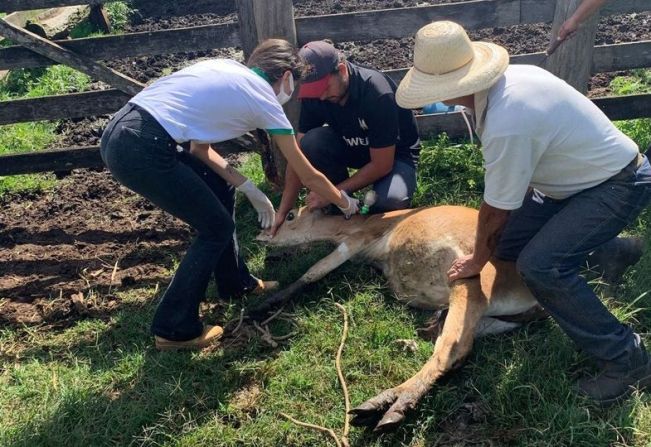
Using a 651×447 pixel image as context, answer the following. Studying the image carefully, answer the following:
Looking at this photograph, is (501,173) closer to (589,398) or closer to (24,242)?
(589,398)

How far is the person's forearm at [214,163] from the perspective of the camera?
3.87m

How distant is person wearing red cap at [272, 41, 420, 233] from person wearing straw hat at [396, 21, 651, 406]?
3.76ft

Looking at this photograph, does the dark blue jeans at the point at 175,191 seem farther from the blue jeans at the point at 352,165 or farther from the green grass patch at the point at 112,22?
the green grass patch at the point at 112,22

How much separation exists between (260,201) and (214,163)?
1.56 feet

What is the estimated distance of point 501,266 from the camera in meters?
3.82

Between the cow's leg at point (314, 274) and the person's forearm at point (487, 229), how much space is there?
1.32 meters

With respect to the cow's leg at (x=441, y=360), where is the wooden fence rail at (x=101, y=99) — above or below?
above

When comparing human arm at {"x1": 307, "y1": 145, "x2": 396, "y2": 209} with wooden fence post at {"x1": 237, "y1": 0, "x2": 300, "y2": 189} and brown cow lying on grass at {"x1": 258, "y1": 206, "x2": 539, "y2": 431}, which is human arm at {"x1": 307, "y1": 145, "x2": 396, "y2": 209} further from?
wooden fence post at {"x1": 237, "y1": 0, "x2": 300, "y2": 189}

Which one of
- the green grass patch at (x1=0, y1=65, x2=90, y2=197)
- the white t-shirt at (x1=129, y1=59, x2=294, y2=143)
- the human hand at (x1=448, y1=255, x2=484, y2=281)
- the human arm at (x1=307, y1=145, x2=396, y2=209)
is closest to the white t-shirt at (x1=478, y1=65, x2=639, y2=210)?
the human hand at (x1=448, y1=255, x2=484, y2=281)

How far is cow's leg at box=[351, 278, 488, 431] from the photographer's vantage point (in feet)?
10.4

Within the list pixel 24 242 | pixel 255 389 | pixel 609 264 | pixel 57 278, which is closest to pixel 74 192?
pixel 24 242

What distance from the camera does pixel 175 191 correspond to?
3555mm

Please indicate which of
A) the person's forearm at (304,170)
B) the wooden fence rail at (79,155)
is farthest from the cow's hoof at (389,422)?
the wooden fence rail at (79,155)

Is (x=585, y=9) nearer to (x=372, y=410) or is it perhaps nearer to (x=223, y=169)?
(x=223, y=169)
